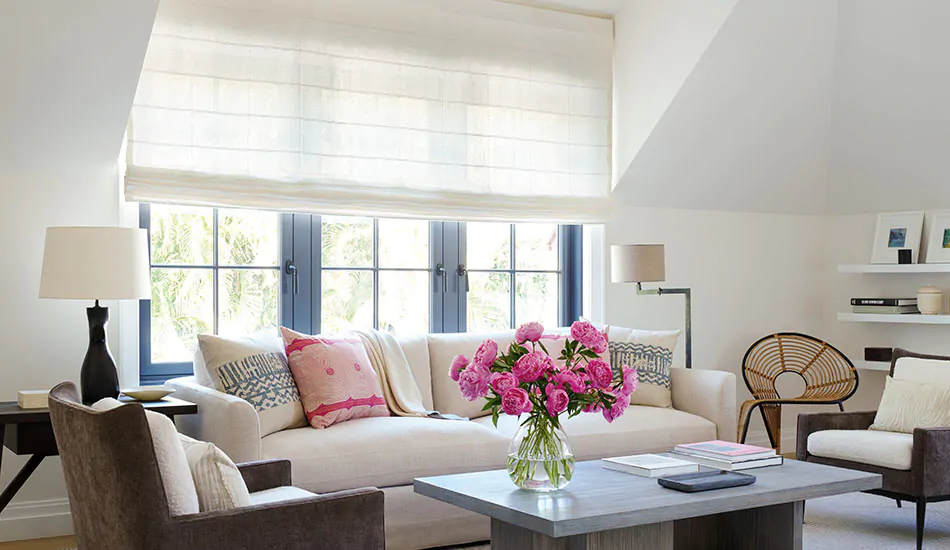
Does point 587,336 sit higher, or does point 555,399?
point 587,336

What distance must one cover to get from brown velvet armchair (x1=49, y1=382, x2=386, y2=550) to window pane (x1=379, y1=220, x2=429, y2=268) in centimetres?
269

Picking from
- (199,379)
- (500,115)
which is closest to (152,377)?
(199,379)

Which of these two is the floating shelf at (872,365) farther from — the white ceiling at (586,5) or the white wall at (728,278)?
the white ceiling at (586,5)

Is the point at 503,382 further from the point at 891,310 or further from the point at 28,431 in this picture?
the point at 891,310

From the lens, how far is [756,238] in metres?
6.09

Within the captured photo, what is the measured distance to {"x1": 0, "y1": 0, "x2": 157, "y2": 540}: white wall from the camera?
140 inches

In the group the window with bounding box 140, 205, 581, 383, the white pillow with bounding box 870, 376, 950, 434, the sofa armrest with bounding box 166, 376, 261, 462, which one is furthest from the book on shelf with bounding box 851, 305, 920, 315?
the sofa armrest with bounding box 166, 376, 261, 462

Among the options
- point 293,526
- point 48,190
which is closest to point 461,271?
point 48,190

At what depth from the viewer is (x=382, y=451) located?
12.2 ft

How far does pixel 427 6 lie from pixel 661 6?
130cm

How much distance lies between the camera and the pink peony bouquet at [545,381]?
269 centimetres

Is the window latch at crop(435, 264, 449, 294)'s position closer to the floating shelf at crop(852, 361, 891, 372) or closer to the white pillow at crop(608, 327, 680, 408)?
the white pillow at crop(608, 327, 680, 408)

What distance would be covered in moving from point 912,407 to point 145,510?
11.0 ft

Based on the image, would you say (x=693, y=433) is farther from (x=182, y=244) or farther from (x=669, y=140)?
(x=182, y=244)
